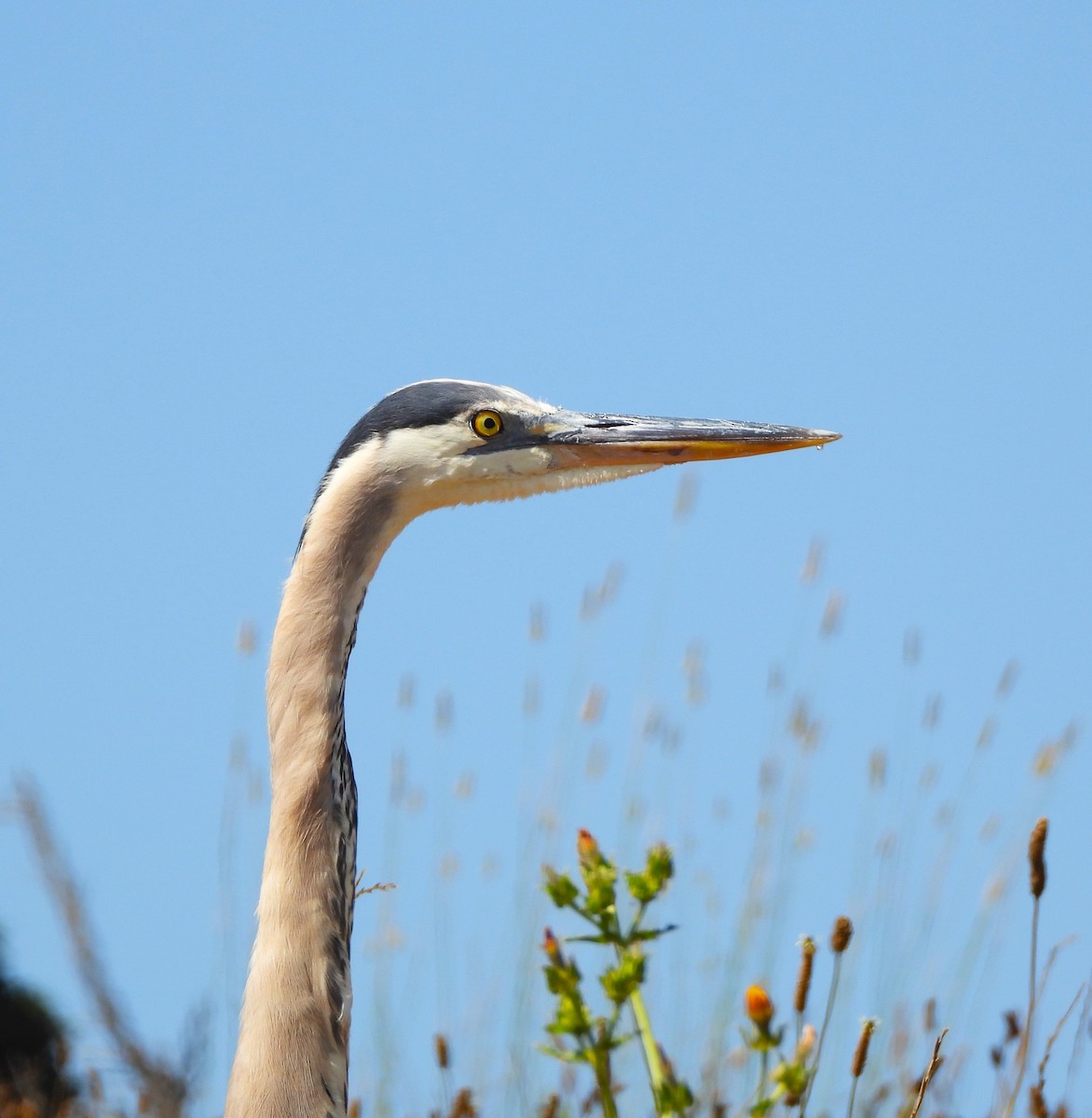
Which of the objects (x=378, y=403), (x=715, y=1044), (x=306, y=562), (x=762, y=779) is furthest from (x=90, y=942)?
(x=762, y=779)

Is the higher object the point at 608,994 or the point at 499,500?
the point at 499,500

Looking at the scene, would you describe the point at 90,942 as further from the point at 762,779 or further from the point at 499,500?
the point at 762,779

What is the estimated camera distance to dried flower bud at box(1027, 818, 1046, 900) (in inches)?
64.9

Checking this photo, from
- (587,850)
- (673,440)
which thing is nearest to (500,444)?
(673,440)

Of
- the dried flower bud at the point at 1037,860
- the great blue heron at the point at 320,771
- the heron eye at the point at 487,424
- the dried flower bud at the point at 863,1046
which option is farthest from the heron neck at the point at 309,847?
the dried flower bud at the point at 1037,860

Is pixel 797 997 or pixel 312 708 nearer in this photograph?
pixel 797 997

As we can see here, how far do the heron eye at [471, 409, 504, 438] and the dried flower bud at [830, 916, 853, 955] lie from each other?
111 cm

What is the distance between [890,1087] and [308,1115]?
1.48m

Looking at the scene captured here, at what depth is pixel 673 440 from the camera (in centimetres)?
253

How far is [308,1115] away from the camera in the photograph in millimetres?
1914

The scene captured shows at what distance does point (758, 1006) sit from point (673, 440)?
4.26 feet

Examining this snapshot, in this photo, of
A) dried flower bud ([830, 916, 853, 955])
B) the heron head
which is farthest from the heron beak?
dried flower bud ([830, 916, 853, 955])

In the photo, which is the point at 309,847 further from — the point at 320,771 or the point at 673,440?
the point at 673,440

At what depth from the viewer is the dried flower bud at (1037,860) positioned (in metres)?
1.65
